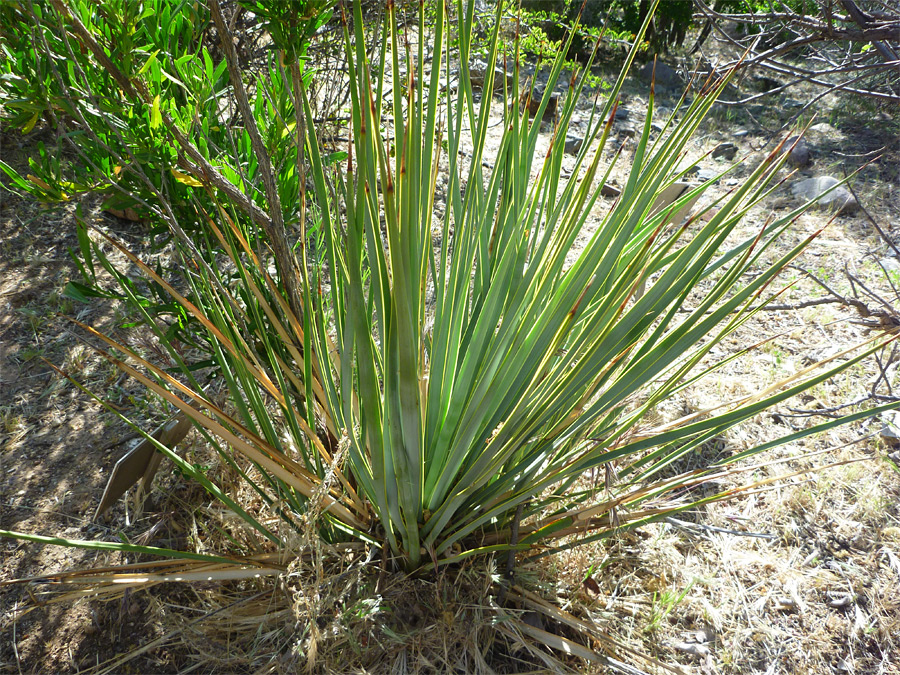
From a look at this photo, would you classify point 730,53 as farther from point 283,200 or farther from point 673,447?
point 283,200

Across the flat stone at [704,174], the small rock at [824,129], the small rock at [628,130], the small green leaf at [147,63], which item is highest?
the small green leaf at [147,63]

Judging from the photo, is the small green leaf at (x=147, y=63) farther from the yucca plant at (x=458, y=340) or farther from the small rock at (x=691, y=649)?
the small rock at (x=691, y=649)

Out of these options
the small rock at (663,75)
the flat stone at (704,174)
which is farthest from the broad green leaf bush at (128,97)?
the small rock at (663,75)

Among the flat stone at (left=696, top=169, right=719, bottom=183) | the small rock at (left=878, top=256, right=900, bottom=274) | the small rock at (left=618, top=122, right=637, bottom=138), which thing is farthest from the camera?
the small rock at (left=618, top=122, right=637, bottom=138)

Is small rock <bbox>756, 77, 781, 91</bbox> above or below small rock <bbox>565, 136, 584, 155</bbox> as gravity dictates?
above

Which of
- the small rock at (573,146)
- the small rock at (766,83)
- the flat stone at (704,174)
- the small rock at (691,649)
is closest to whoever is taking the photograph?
the small rock at (691,649)

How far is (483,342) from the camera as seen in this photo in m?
0.99

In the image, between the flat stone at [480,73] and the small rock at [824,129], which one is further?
the small rock at [824,129]

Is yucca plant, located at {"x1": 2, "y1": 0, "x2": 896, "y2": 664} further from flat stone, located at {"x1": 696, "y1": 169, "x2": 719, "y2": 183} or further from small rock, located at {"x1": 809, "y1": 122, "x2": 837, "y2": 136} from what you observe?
small rock, located at {"x1": 809, "y1": 122, "x2": 837, "y2": 136}

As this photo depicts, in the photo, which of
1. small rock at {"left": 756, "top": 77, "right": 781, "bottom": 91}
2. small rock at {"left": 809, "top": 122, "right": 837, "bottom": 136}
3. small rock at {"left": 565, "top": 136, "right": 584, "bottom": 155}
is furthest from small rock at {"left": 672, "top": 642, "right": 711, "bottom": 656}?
small rock at {"left": 756, "top": 77, "right": 781, "bottom": 91}

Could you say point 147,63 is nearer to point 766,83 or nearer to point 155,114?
point 155,114

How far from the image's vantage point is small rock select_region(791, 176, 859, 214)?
9.52ft

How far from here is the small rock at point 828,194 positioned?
2.90 metres

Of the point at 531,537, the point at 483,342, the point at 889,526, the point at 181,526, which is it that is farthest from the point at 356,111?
the point at 889,526
